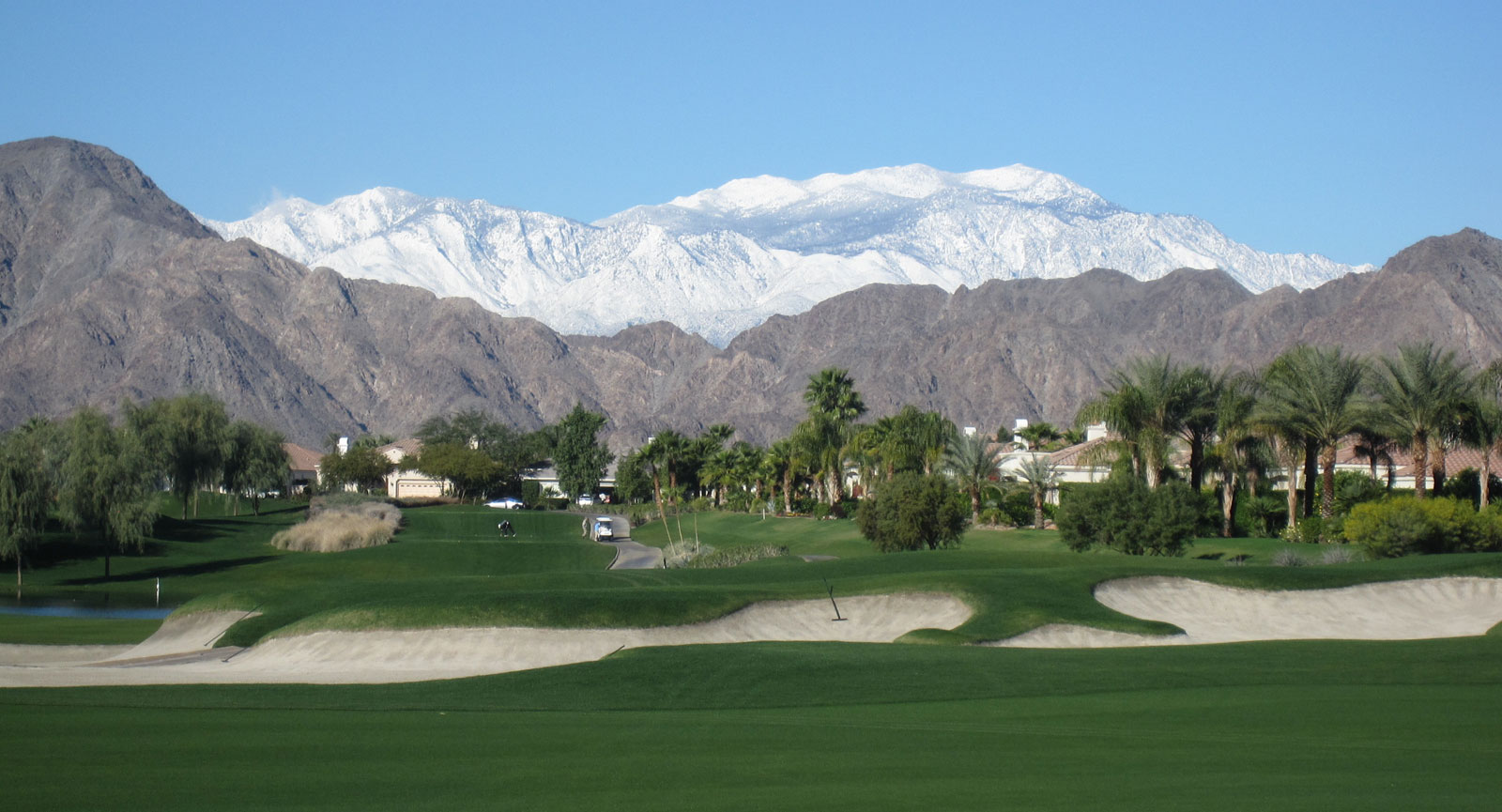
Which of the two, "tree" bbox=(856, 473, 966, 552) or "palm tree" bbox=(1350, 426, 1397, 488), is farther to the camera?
"palm tree" bbox=(1350, 426, 1397, 488)

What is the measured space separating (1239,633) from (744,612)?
1086 cm

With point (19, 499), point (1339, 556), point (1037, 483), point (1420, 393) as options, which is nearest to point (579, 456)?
point (1037, 483)

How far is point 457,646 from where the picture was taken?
26672mm

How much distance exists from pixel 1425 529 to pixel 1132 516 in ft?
27.1

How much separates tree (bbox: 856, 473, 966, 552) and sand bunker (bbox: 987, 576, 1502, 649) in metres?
13.8

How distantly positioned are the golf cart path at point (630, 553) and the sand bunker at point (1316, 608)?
21985mm

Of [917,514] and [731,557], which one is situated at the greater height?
[917,514]

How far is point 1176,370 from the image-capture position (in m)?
45.6

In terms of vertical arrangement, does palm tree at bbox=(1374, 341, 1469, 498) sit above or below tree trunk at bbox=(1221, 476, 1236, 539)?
above

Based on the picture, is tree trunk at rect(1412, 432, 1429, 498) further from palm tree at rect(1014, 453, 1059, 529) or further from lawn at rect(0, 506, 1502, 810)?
palm tree at rect(1014, 453, 1059, 529)

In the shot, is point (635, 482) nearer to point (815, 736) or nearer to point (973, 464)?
point (973, 464)

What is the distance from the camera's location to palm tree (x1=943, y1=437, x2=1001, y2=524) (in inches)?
2381

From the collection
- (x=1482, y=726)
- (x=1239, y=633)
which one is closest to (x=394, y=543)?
(x=1239, y=633)

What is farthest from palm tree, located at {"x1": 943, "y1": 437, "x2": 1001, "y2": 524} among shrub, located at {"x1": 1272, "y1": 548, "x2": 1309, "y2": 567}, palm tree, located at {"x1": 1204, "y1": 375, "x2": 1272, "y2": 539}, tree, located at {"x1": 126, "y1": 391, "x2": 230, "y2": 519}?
tree, located at {"x1": 126, "y1": 391, "x2": 230, "y2": 519}
